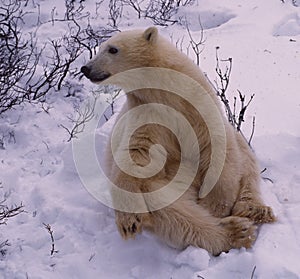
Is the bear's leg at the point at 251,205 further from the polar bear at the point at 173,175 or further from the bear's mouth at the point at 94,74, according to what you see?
the bear's mouth at the point at 94,74

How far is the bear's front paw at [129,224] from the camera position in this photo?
310cm

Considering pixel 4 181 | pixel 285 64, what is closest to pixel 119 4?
pixel 285 64

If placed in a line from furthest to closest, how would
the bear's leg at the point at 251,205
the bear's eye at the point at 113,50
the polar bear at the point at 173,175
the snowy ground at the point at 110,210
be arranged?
1. the bear's eye at the point at 113,50
2. the bear's leg at the point at 251,205
3. the polar bear at the point at 173,175
4. the snowy ground at the point at 110,210

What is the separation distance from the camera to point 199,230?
3.08m

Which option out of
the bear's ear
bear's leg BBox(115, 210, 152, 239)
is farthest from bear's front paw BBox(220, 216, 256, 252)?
the bear's ear

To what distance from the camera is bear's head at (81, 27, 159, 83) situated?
10.7 feet

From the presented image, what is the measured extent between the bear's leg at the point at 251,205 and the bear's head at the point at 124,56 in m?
0.93

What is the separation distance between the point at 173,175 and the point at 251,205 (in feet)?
1.62

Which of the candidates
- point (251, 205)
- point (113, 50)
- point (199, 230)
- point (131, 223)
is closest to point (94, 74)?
point (113, 50)

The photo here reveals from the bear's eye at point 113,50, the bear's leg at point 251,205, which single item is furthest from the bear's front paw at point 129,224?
the bear's eye at point 113,50

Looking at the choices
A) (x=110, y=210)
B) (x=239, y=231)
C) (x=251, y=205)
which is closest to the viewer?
(x=239, y=231)

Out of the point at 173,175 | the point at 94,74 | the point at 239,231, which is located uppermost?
the point at 94,74

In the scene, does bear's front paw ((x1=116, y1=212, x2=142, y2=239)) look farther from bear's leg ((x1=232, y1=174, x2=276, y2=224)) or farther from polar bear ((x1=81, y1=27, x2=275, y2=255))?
bear's leg ((x1=232, y1=174, x2=276, y2=224))

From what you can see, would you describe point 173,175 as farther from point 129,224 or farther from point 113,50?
point 113,50
